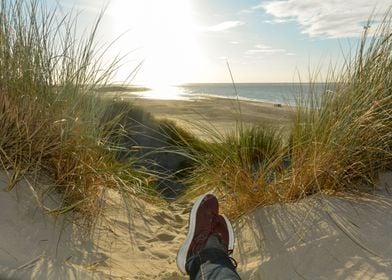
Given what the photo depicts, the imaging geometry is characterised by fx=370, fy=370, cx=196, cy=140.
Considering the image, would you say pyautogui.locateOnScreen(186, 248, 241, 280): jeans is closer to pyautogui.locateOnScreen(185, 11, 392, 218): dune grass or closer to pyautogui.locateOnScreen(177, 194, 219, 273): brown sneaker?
pyautogui.locateOnScreen(177, 194, 219, 273): brown sneaker

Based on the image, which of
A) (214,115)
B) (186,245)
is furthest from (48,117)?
(214,115)

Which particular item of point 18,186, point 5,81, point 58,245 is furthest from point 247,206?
point 5,81

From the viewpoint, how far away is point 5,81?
2.32 metres

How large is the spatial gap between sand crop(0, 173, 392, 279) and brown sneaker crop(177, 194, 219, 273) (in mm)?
184

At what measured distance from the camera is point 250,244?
96.3 inches

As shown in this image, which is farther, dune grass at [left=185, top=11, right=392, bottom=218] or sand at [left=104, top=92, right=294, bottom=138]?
sand at [left=104, top=92, right=294, bottom=138]

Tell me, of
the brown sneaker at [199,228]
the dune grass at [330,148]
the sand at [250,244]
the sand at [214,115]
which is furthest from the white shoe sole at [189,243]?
the sand at [214,115]

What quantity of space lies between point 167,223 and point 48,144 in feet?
4.08

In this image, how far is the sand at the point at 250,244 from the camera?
76.2 inches

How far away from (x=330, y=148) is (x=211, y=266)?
3.83ft

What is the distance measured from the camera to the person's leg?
1.78m

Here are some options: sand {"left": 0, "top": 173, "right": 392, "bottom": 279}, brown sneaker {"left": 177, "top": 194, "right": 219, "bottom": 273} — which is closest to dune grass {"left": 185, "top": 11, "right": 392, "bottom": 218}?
sand {"left": 0, "top": 173, "right": 392, "bottom": 279}

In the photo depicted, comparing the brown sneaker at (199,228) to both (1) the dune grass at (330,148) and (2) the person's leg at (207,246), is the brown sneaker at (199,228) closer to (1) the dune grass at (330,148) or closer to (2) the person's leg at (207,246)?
(2) the person's leg at (207,246)

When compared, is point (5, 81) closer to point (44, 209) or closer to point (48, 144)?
point (48, 144)
